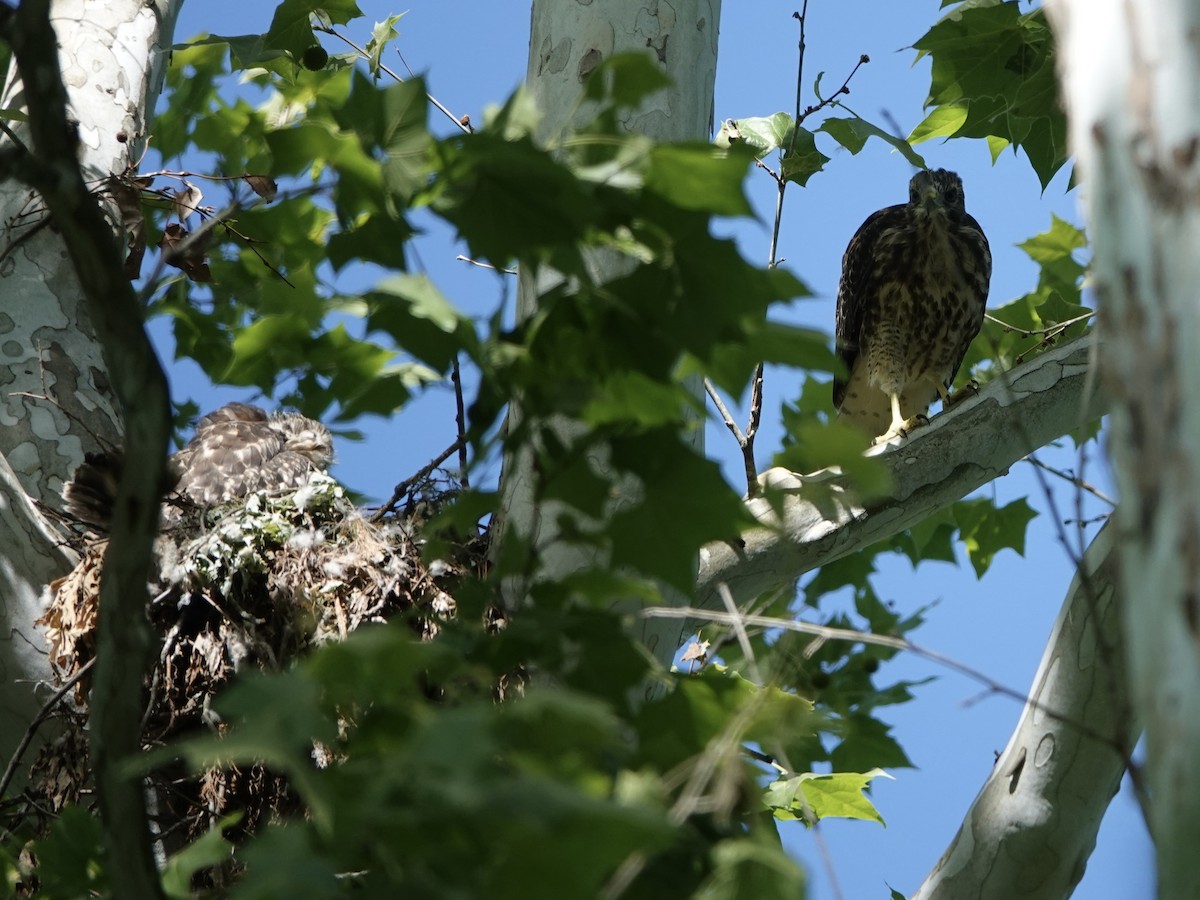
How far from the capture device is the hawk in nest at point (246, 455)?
4.68 m

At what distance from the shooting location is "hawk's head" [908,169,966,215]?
6.06m

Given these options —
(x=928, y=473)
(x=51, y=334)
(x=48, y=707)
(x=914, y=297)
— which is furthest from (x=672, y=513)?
(x=914, y=297)

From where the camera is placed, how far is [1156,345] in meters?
1.39

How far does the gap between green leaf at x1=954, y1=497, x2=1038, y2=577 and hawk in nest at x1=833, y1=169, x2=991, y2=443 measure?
752 mm

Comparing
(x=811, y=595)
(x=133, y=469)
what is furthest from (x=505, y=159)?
(x=811, y=595)

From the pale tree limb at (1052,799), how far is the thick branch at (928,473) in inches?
24.1

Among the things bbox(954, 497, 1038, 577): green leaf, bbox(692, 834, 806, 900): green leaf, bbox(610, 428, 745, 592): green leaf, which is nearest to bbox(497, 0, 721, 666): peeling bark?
bbox(610, 428, 745, 592): green leaf

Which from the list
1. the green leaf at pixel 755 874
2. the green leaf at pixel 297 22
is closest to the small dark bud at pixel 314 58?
the green leaf at pixel 297 22

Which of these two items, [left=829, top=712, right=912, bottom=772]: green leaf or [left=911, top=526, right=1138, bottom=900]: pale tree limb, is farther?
[left=829, top=712, right=912, bottom=772]: green leaf

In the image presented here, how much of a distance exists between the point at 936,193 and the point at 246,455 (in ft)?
10.8

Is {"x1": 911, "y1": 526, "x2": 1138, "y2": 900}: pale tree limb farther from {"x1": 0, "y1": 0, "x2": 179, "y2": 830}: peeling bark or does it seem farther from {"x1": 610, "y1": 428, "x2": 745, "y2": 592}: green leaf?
{"x1": 0, "y1": 0, "x2": 179, "y2": 830}: peeling bark

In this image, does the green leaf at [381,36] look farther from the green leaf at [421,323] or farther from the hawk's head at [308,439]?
the green leaf at [421,323]

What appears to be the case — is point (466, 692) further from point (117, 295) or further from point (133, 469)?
point (117, 295)

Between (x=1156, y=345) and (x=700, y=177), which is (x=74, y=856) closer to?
(x=700, y=177)
